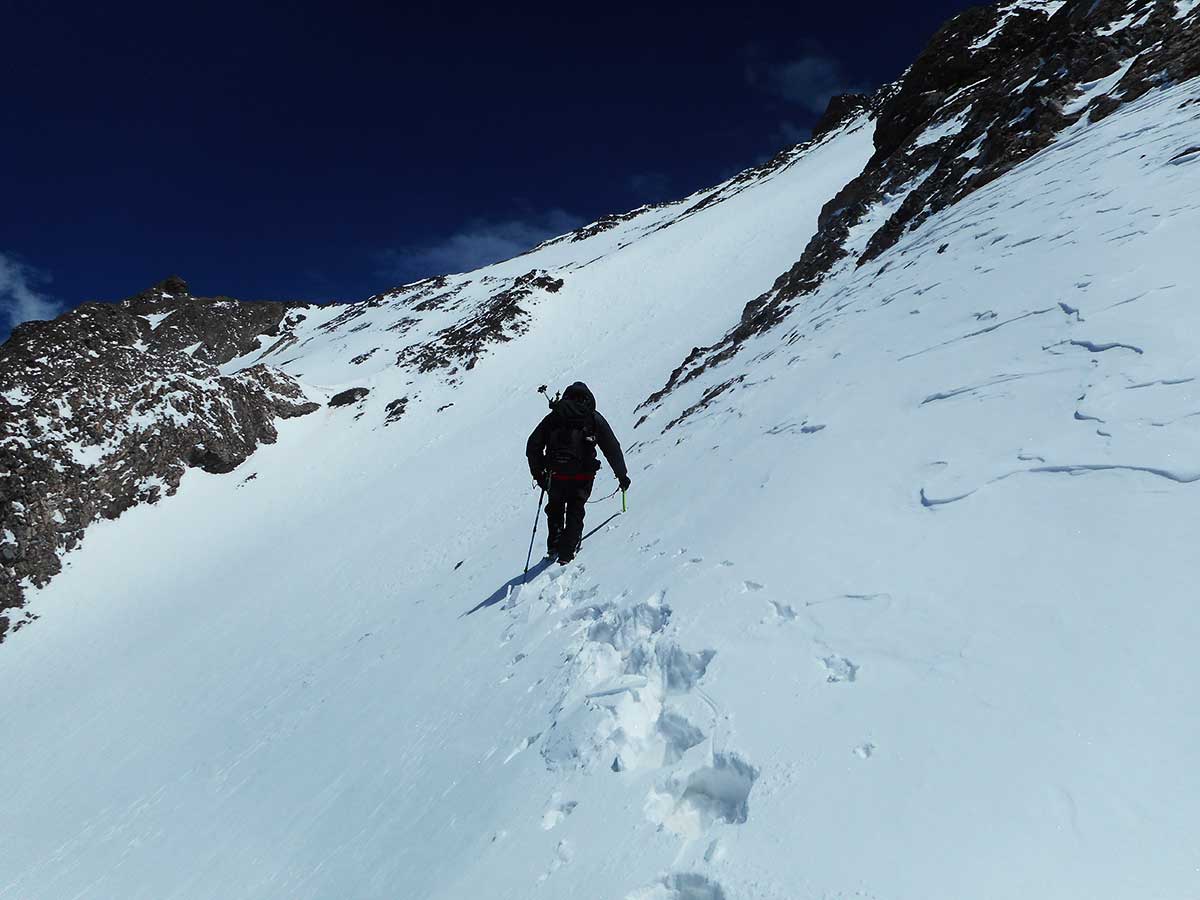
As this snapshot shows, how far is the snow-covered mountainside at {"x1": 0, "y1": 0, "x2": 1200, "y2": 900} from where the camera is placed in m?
2.14

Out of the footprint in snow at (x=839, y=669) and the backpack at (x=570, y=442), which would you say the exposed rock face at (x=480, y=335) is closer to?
the backpack at (x=570, y=442)

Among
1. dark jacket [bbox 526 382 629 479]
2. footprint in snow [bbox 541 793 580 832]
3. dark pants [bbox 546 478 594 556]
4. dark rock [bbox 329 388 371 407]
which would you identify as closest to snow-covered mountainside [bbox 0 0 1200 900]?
footprint in snow [bbox 541 793 580 832]

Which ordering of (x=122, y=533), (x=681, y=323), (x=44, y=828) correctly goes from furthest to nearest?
1. (x=681, y=323)
2. (x=122, y=533)
3. (x=44, y=828)

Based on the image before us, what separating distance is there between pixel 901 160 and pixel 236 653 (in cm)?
2225

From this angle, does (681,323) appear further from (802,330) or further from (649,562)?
(649,562)

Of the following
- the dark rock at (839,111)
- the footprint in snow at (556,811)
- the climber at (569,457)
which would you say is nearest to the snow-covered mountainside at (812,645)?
the footprint in snow at (556,811)

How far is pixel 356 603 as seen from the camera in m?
11.2

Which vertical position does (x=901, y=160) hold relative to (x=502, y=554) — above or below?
above

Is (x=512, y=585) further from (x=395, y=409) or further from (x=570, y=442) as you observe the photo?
(x=395, y=409)

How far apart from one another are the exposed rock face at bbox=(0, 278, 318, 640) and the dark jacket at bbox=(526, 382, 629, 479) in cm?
1950

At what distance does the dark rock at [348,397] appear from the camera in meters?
30.9

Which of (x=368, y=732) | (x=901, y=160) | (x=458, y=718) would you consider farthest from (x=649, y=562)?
(x=901, y=160)

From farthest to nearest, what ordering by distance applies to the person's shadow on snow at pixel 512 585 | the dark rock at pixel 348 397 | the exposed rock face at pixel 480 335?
the exposed rock face at pixel 480 335, the dark rock at pixel 348 397, the person's shadow on snow at pixel 512 585

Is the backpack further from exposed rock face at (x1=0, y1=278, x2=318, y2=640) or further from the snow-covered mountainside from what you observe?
exposed rock face at (x1=0, y1=278, x2=318, y2=640)
